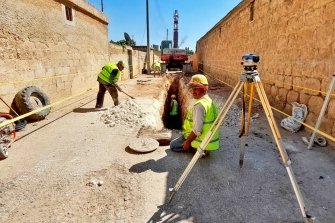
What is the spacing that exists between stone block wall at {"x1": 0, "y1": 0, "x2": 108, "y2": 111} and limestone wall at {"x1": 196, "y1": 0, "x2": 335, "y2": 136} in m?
6.37

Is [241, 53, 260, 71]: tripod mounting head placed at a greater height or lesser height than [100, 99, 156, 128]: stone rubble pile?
greater

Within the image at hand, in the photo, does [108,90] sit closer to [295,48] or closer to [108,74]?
[108,74]

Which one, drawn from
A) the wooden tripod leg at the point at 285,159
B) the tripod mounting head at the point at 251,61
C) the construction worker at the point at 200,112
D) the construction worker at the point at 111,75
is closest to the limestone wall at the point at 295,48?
the construction worker at the point at 200,112

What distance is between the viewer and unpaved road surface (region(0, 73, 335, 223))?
243cm

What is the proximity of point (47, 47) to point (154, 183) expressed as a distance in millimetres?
5996

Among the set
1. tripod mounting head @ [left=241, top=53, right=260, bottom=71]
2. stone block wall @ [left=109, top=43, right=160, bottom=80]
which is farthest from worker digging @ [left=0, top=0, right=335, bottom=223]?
stone block wall @ [left=109, top=43, right=160, bottom=80]

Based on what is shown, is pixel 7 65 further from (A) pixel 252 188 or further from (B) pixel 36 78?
(A) pixel 252 188

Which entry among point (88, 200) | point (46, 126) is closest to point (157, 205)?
point (88, 200)

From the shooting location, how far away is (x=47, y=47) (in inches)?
276

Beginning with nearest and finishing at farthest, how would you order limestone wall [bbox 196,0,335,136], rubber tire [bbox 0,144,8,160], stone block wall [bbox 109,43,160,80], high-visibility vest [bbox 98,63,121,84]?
rubber tire [bbox 0,144,8,160], limestone wall [bbox 196,0,335,136], high-visibility vest [bbox 98,63,121,84], stone block wall [bbox 109,43,160,80]

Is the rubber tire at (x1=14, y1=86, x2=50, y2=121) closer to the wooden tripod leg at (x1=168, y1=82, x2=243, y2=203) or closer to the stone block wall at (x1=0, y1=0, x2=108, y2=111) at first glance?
the stone block wall at (x1=0, y1=0, x2=108, y2=111)

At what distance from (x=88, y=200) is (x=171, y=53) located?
71.8 feet

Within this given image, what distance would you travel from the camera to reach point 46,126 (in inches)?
217

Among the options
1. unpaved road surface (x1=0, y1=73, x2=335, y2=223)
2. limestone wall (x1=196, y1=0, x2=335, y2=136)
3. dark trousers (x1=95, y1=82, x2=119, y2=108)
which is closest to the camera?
unpaved road surface (x1=0, y1=73, x2=335, y2=223)
